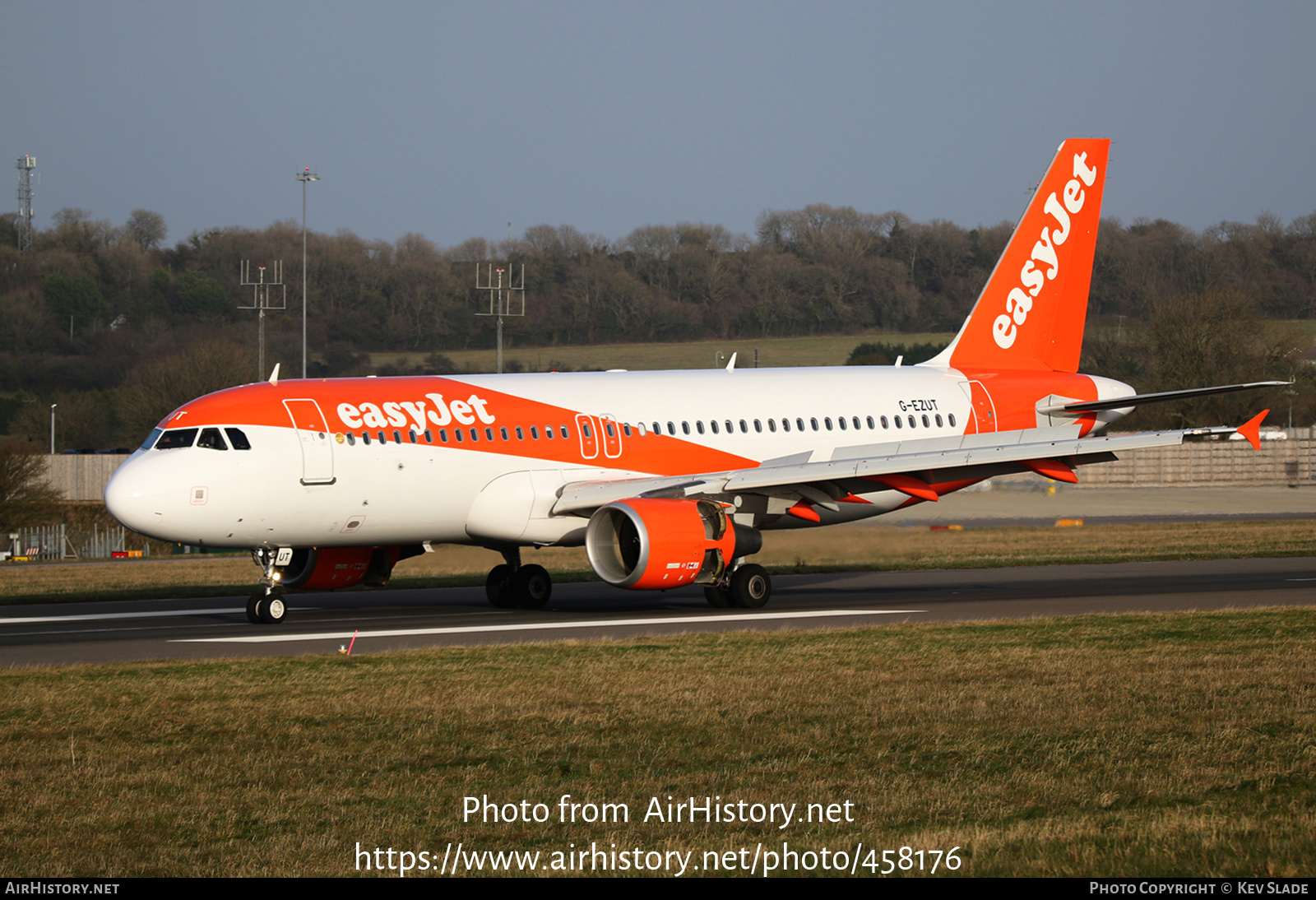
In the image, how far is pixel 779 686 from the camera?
45.3ft

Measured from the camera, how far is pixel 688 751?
10.8 metres

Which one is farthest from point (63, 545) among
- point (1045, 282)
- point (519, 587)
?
point (1045, 282)

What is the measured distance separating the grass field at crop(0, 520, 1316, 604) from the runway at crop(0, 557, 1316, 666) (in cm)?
81

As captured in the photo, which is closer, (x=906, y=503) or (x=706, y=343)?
(x=906, y=503)

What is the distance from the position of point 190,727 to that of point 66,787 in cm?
225

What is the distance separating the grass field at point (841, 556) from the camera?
2642 cm

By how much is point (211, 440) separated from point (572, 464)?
18.5ft

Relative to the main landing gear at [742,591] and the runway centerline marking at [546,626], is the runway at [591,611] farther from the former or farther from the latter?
the main landing gear at [742,591]

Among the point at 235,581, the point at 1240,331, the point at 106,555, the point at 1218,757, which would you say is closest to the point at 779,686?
the point at 1218,757

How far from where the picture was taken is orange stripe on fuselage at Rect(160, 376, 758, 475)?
69.7ft

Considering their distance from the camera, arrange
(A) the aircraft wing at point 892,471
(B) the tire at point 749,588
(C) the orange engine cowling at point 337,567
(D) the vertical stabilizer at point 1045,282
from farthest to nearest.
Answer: (D) the vertical stabilizer at point 1045,282 → (C) the orange engine cowling at point 337,567 → (B) the tire at point 749,588 → (A) the aircraft wing at point 892,471

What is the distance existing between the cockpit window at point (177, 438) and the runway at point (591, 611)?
8.72 ft

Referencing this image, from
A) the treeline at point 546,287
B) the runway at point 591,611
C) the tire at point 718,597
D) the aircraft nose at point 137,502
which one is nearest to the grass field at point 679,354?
the treeline at point 546,287

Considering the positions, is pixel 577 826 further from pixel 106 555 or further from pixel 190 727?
pixel 106 555
